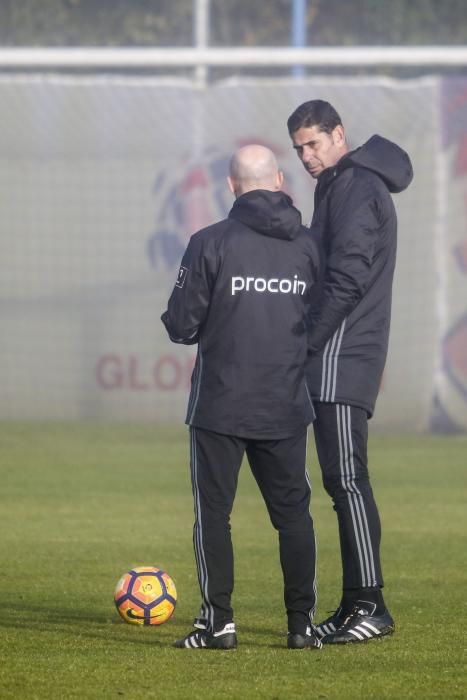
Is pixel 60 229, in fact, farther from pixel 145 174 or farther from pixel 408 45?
pixel 408 45

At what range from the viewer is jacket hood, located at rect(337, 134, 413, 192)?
19.7 ft

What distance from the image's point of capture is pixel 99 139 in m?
16.5

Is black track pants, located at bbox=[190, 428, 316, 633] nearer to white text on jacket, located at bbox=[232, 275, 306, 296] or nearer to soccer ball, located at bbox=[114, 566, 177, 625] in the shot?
white text on jacket, located at bbox=[232, 275, 306, 296]

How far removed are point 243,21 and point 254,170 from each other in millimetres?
11264

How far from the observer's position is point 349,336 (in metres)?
Result: 5.94

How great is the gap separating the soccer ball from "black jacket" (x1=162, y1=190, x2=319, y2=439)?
1.06 metres

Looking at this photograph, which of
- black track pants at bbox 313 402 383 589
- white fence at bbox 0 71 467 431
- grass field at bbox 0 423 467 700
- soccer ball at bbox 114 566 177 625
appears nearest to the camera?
grass field at bbox 0 423 467 700

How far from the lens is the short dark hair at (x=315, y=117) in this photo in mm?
5961

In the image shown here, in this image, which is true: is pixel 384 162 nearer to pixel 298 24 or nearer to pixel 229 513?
pixel 229 513

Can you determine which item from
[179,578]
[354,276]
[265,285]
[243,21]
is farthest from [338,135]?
[243,21]

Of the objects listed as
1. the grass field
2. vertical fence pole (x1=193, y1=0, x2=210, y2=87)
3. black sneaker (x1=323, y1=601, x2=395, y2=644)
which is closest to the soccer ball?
the grass field

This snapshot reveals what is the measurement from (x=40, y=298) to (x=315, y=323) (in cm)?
1080

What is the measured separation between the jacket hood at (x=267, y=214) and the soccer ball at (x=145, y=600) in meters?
1.68

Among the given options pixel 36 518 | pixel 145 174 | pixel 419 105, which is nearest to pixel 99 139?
pixel 145 174
